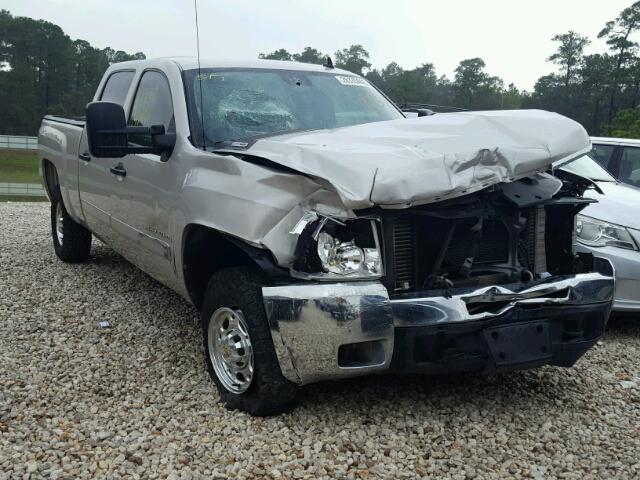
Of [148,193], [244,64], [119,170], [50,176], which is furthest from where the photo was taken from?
[50,176]

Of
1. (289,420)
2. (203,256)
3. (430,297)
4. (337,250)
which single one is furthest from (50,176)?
(430,297)

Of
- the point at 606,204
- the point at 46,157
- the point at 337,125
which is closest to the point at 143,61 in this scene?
the point at 337,125

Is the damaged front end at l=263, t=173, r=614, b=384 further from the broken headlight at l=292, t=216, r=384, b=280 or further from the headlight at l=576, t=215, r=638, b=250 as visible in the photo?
the headlight at l=576, t=215, r=638, b=250

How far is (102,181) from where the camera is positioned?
534 centimetres

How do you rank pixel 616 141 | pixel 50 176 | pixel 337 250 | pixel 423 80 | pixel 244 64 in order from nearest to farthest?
1. pixel 337 250
2. pixel 244 64
3. pixel 616 141
4. pixel 50 176
5. pixel 423 80

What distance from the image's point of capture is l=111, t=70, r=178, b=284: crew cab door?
13.6ft

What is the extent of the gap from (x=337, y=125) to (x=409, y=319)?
5.95ft

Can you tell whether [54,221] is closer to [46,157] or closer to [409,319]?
[46,157]

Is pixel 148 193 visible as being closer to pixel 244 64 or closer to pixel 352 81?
pixel 244 64

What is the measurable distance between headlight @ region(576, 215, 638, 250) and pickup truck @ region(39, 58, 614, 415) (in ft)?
4.32

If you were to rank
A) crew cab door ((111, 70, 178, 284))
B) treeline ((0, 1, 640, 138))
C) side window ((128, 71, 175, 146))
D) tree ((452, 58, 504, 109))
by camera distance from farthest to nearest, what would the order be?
tree ((452, 58, 504, 109)), treeline ((0, 1, 640, 138)), side window ((128, 71, 175, 146)), crew cab door ((111, 70, 178, 284))

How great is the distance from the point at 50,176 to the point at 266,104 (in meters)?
3.78

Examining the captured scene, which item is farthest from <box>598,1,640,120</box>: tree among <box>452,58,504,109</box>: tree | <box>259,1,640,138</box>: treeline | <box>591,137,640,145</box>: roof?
<box>591,137,640,145</box>: roof

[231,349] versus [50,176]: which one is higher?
[50,176]
